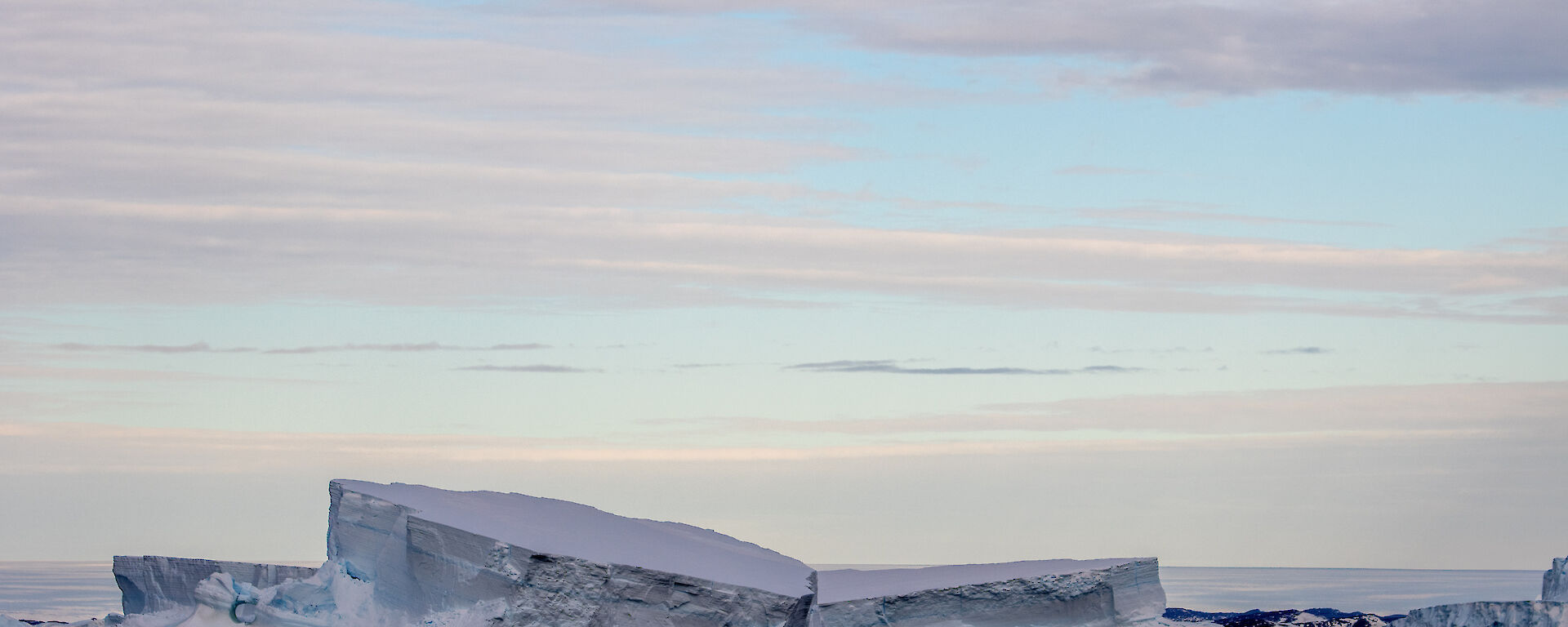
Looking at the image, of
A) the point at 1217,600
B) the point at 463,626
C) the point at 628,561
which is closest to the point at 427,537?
the point at 463,626

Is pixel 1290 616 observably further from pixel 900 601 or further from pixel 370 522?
pixel 370 522

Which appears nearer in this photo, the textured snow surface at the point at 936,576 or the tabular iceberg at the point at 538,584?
the tabular iceberg at the point at 538,584

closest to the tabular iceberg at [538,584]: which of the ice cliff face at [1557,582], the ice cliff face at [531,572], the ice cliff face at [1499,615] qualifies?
the ice cliff face at [531,572]

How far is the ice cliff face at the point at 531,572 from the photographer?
1081 centimetres

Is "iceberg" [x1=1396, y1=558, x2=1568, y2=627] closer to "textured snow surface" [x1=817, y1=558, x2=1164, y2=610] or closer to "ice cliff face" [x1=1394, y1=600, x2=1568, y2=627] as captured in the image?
"ice cliff face" [x1=1394, y1=600, x2=1568, y2=627]

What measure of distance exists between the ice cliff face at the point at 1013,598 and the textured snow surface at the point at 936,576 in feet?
0.05

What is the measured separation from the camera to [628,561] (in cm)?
1119

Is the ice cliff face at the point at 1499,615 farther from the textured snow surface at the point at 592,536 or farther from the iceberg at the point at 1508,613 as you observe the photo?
the textured snow surface at the point at 592,536

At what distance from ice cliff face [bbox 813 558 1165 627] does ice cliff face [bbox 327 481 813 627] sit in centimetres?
123

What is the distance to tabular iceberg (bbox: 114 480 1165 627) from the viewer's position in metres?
10.8

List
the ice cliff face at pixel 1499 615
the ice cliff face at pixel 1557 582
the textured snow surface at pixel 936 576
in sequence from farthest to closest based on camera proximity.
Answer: the ice cliff face at pixel 1557 582 → the textured snow surface at pixel 936 576 → the ice cliff face at pixel 1499 615

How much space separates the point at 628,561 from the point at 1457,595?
4524 cm

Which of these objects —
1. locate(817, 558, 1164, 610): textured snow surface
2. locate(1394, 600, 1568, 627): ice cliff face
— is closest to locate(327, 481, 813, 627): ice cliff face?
locate(817, 558, 1164, 610): textured snow surface

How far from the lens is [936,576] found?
571 inches
